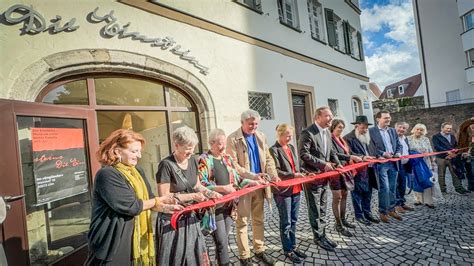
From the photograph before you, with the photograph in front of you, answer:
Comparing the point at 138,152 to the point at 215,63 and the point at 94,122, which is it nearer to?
the point at 94,122

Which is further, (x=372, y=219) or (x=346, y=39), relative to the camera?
(x=346, y=39)

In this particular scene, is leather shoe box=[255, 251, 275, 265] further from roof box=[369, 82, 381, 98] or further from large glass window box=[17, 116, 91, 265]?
roof box=[369, 82, 381, 98]

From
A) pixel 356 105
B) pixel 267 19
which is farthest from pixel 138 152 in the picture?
pixel 356 105

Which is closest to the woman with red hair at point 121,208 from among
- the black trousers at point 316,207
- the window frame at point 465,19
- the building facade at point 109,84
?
the building facade at point 109,84

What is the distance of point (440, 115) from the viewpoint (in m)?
14.7

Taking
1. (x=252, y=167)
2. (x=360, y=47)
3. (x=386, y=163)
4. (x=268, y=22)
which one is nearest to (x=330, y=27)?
(x=360, y=47)

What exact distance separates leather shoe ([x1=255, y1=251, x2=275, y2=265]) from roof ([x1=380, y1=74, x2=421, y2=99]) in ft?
125

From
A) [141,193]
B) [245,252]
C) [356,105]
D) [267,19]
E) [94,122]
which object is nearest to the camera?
[141,193]

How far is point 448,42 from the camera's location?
2030 cm

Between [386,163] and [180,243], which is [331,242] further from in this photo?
[180,243]

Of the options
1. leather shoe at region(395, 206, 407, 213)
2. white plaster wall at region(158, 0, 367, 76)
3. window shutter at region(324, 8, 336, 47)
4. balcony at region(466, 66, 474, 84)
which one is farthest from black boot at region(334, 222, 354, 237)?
balcony at region(466, 66, 474, 84)

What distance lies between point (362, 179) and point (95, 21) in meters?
5.26

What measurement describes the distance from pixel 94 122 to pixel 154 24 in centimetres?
235

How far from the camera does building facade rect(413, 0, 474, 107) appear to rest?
18.7 metres
